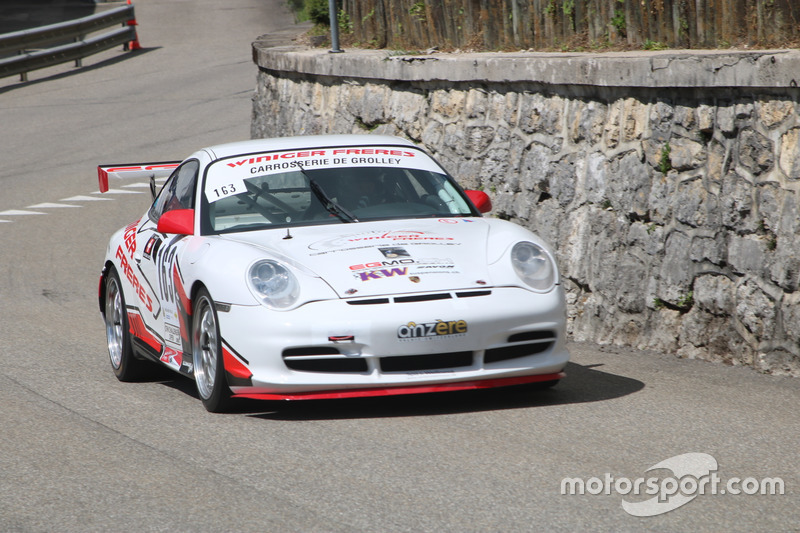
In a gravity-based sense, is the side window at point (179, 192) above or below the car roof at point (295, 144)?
below

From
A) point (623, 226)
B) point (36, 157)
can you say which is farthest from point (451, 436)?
point (36, 157)

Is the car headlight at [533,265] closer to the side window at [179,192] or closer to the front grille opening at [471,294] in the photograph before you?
the front grille opening at [471,294]

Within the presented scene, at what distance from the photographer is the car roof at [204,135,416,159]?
23.6 feet

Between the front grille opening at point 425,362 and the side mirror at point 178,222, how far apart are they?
154cm

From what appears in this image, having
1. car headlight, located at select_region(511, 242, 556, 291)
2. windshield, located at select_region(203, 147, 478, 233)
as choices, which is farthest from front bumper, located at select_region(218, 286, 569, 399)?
windshield, located at select_region(203, 147, 478, 233)

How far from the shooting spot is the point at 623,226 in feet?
26.4

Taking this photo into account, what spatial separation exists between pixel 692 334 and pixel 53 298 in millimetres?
5919

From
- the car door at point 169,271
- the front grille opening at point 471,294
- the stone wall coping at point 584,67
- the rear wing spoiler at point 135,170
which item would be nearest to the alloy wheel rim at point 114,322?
the car door at point 169,271

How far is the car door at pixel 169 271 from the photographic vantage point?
258 inches

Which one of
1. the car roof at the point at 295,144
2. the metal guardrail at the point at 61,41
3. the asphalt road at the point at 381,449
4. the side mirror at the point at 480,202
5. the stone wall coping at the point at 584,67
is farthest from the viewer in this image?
the metal guardrail at the point at 61,41

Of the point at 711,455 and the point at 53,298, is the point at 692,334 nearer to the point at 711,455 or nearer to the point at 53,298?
the point at 711,455

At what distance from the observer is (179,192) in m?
7.32

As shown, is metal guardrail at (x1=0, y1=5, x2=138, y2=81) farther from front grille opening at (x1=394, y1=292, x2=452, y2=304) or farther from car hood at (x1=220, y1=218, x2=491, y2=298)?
front grille opening at (x1=394, y1=292, x2=452, y2=304)

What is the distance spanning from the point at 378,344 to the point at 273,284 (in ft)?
2.06
